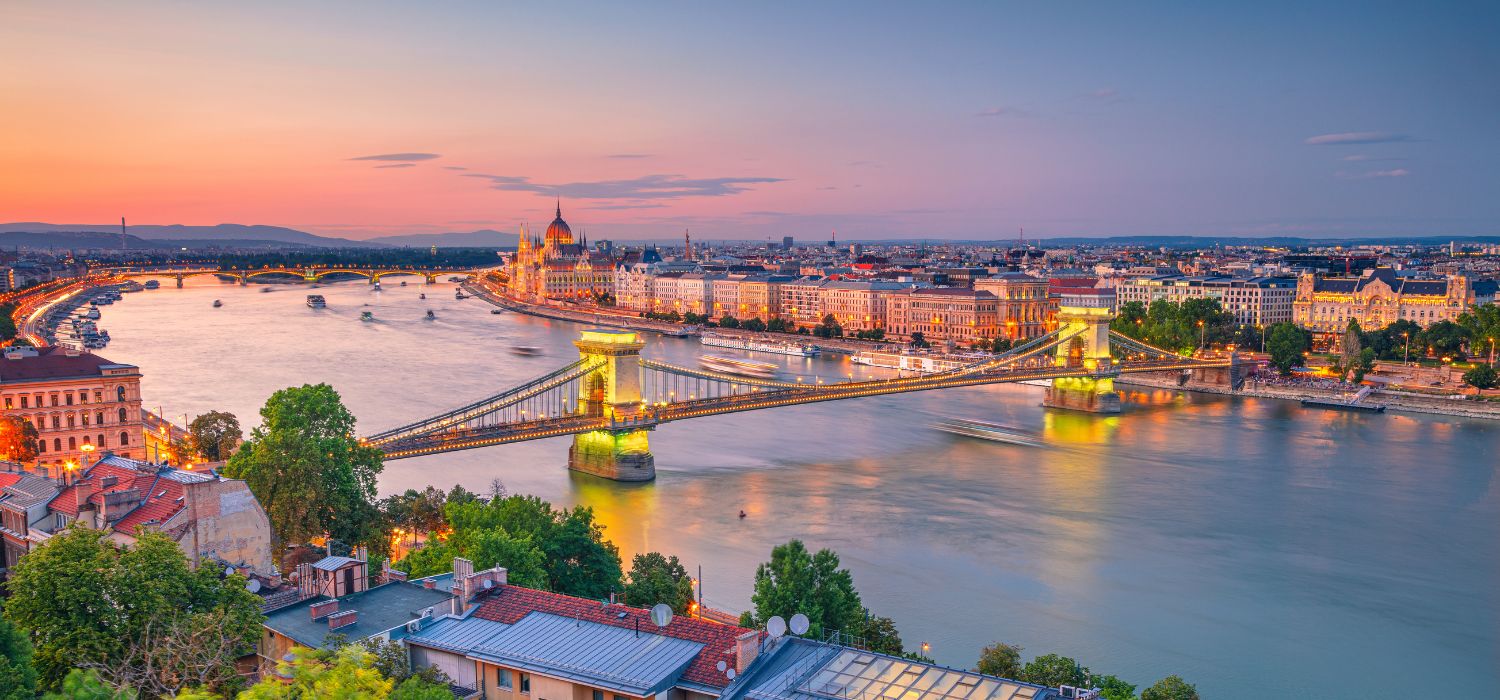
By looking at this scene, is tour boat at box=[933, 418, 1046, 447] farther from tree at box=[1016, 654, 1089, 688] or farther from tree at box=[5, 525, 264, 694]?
tree at box=[5, 525, 264, 694]

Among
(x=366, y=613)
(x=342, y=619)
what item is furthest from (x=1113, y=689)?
(x=342, y=619)

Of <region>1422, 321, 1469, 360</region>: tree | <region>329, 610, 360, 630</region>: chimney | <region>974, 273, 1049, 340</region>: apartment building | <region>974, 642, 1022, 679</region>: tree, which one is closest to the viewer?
<region>329, 610, 360, 630</region>: chimney

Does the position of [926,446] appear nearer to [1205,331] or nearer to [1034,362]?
[1034,362]

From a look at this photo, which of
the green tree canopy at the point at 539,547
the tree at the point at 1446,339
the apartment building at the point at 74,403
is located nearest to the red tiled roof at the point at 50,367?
the apartment building at the point at 74,403

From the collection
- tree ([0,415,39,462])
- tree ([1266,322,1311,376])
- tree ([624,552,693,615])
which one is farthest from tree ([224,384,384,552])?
tree ([1266,322,1311,376])

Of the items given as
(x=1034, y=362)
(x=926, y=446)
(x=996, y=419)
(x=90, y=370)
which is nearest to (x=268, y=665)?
(x=90, y=370)

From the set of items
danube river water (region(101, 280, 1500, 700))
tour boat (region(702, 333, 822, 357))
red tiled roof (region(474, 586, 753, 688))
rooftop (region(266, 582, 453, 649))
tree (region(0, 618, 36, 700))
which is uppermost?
tree (region(0, 618, 36, 700))
